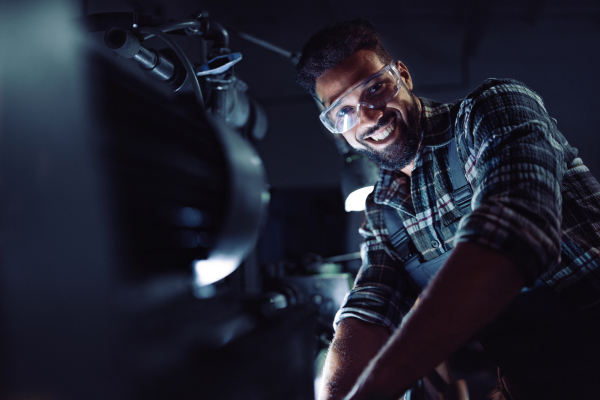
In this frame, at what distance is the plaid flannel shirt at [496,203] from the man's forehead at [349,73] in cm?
24

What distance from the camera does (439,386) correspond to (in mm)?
1439

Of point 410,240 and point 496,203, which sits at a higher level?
point 496,203

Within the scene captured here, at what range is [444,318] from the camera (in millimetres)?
555

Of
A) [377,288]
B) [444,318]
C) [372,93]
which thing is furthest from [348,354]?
[372,93]

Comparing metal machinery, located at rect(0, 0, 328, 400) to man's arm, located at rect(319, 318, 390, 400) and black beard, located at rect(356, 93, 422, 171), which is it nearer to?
man's arm, located at rect(319, 318, 390, 400)

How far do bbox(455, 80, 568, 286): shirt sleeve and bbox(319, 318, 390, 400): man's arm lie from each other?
53 cm

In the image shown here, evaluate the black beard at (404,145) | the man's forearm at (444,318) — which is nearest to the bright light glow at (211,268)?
the man's forearm at (444,318)

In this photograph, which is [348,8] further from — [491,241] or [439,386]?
[491,241]

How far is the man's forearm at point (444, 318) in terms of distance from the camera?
0.53 metres

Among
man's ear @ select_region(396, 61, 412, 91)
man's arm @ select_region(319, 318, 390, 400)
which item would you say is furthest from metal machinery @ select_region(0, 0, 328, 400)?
man's ear @ select_region(396, 61, 412, 91)

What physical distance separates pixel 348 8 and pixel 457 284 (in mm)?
3304

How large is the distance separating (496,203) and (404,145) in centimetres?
67

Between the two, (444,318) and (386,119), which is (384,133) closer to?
(386,119)

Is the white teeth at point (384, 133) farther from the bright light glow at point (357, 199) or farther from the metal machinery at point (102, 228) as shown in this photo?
the metal machinery at point (102, 228)
